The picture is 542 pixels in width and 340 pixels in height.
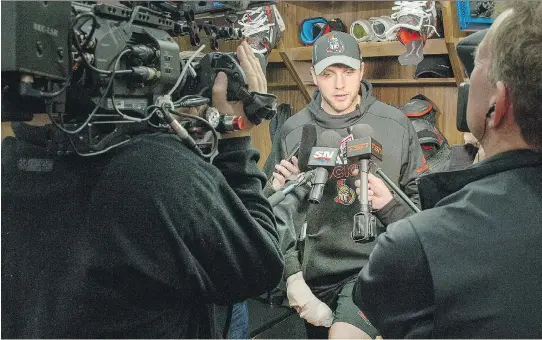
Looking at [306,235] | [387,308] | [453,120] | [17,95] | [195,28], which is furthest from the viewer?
[453,120]

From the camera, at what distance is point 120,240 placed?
92 centimetres

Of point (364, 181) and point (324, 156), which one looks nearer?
point (364, 181)

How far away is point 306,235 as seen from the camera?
2.02 m

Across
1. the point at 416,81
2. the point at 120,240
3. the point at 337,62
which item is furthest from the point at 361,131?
the point at 416,81

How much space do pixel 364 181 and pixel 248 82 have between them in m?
0.58

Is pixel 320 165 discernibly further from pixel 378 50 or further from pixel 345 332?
pixel 378 50

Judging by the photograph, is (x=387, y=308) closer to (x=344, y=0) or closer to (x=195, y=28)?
(x=195, y=28)

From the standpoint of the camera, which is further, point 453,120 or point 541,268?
point 453,120

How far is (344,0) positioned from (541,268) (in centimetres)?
241

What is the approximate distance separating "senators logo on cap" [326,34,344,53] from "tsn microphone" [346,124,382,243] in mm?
627

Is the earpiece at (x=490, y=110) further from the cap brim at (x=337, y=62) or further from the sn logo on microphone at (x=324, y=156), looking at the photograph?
the cap brim at (x=337, y=62)

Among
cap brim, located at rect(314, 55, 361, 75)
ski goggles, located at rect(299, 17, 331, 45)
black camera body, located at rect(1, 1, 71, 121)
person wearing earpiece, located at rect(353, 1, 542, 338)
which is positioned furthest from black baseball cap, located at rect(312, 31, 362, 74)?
black camera body, located at rect(1, 1, 71, 121)

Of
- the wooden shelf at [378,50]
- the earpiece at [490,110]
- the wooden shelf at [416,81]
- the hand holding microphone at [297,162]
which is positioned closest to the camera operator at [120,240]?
the earpiece at [490,110]

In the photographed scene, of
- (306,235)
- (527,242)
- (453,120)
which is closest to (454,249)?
(527,242)
